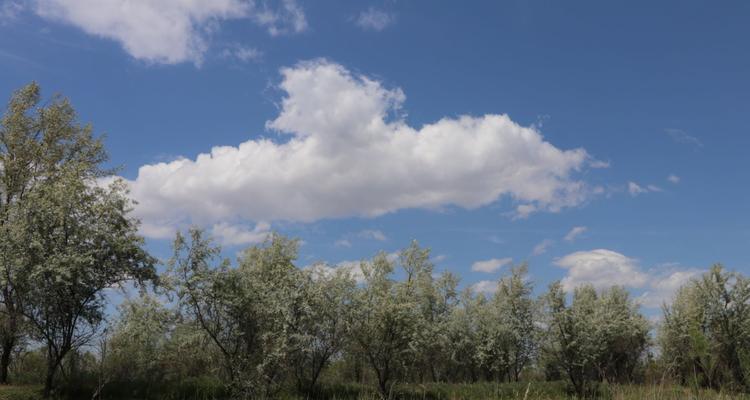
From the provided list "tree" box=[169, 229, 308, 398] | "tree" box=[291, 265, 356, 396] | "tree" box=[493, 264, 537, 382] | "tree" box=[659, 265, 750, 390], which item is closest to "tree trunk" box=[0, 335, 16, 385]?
"tree" box=[169, 229, 308, 398]

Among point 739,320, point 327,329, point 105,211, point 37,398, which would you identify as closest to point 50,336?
point 37,398

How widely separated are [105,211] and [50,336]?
722 centimetres

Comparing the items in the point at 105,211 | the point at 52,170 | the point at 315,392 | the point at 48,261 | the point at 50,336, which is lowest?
the point at 315,392

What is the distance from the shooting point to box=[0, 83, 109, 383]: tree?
33378mm

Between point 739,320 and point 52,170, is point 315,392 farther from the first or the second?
point 739,320

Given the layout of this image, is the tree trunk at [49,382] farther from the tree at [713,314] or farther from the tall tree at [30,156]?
the tree at [713,314]

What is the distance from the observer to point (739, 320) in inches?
2005

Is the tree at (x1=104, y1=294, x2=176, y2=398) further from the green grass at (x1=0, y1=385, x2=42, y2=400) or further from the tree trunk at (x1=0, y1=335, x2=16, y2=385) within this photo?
the tree trunk at (x1=0, y1=335, x2=16, y2=385)

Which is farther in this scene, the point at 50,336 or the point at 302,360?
the point at 302,360

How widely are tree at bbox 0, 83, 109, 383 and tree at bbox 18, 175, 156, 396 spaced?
9.27 feet

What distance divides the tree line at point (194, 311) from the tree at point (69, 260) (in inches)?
3.0

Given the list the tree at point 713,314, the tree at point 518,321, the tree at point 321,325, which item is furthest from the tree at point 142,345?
the tree at point 713,314

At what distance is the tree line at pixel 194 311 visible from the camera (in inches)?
1173

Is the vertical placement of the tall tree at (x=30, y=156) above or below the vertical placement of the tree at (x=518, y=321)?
above
